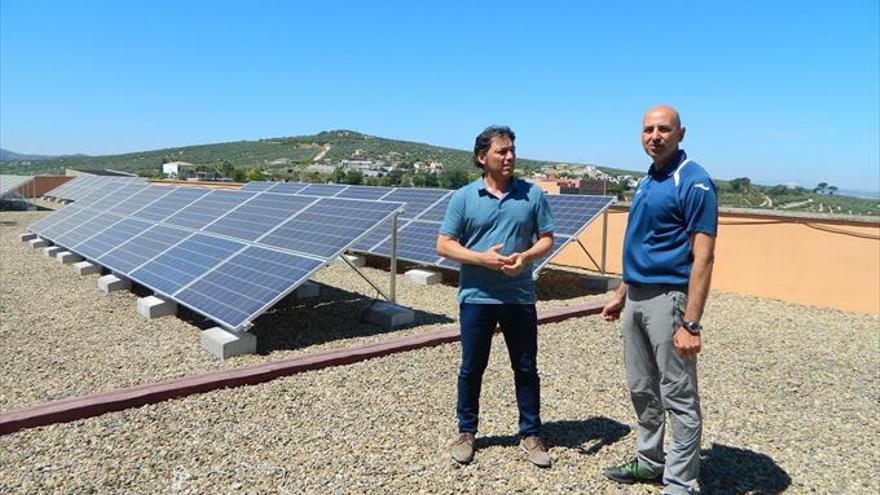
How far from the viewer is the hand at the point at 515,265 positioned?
349 cm

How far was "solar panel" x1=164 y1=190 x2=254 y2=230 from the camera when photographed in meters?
9.73

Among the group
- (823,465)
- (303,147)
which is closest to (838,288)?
(823,465)

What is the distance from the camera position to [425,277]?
1000 cm

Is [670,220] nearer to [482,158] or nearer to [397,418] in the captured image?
[482,158]

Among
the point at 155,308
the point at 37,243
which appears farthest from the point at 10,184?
the point at 155,308

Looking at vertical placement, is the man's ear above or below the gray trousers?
above

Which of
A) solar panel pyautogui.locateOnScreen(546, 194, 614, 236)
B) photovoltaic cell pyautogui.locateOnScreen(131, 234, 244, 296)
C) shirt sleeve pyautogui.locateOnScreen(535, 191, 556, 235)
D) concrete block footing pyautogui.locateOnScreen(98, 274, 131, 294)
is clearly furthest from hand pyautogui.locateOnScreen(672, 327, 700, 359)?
concrete block footing pyautogui.locateOnScreen(98, 274, 131, 294)

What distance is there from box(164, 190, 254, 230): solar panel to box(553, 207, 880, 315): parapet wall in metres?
8.44

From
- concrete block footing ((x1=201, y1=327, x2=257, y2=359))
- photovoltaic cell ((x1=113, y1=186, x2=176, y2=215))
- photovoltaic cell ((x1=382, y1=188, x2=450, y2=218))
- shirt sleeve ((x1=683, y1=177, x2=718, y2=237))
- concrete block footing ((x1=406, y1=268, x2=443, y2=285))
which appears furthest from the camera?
photovoltaic cell ((x1=113, y1=186, x2=176, y2=215))

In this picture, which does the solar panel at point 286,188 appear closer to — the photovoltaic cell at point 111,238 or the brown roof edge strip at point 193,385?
the photovoltaic cell at point 111,238

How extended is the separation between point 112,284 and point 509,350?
751 centimetres

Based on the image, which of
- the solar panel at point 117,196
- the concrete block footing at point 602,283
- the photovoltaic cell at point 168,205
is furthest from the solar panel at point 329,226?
the solar panel at point 117,196

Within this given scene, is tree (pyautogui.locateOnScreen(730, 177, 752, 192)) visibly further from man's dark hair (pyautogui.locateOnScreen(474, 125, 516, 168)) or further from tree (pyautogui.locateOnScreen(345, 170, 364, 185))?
man's dark hair (pyautogui.locateOnScreen(474, 125, 516, 168))

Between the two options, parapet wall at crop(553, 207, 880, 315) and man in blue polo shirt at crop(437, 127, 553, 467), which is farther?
parapet wall at crop(553, 207, 880, 315)
